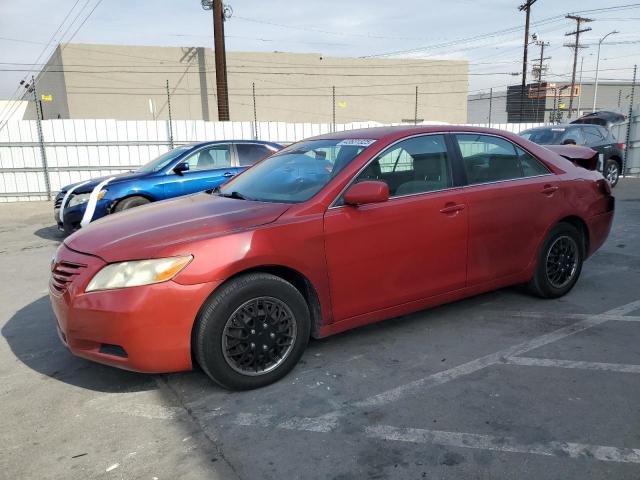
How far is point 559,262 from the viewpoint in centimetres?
455

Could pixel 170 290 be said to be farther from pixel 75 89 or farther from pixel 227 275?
pixel 75 89

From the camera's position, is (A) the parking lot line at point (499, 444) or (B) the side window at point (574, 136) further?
(B) the side window at point (574, 136)

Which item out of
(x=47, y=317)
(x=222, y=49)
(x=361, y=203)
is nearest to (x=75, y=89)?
(x=222, y=49)

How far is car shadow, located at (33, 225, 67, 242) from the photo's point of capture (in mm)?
8617

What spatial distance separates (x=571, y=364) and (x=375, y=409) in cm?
145

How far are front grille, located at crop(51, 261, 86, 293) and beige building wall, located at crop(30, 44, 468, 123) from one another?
2936 cm

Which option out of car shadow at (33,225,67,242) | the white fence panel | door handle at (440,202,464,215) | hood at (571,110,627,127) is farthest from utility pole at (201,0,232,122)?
door handle at (440,202,464,215)

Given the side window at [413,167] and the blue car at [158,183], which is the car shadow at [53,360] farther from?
the blue car at [158,183]

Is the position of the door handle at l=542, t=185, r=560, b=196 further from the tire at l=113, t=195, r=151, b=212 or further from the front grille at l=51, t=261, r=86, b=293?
the tire at l=113, t=195, r=151, b=212

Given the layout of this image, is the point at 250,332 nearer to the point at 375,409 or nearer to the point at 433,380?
the point at 375,409

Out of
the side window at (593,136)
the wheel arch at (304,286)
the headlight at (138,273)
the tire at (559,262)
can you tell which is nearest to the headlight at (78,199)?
the headlight at (138,273)

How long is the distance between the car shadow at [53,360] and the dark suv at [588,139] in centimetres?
987

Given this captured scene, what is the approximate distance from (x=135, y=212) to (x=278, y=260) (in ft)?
4.41

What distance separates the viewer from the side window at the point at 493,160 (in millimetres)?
4012
